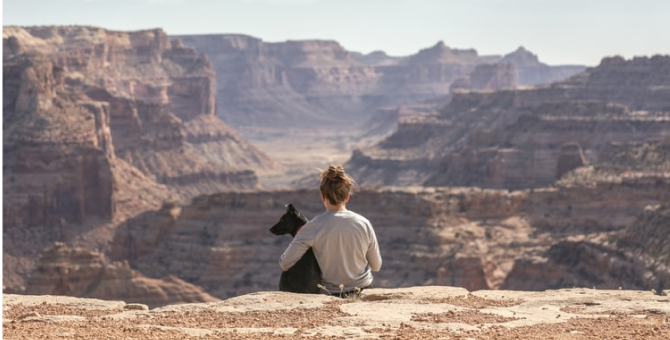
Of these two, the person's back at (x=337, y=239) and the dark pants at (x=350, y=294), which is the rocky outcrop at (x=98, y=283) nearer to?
the dark pants at (x=350, y=294)

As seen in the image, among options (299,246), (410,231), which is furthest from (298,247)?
(410,231)

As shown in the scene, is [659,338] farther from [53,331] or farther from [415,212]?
Answer: [415,212]

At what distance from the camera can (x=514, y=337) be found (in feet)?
58.8

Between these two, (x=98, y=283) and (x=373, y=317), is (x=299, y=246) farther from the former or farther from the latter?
(x=98, y=283)

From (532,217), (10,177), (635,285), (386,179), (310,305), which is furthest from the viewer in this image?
(386,179)

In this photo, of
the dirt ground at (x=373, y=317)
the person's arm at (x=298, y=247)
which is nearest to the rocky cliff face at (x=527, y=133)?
Answer: the dirt ground at (x=373, y=317)

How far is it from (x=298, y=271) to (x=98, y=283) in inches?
1993

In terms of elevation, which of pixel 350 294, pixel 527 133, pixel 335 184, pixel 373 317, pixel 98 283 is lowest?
pixel 98 283

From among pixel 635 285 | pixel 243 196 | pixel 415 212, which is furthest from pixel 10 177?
pixel 635 285

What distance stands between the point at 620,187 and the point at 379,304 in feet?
252

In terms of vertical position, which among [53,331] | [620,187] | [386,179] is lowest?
[386,179]

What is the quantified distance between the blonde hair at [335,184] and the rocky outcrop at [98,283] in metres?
49.2

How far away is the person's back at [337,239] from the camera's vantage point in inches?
812

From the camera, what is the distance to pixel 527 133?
147500 mm
